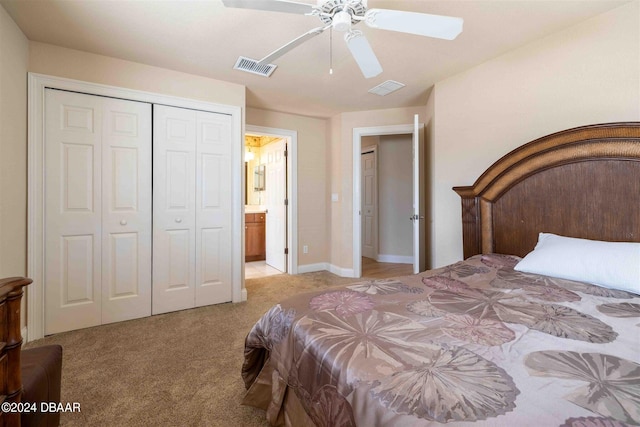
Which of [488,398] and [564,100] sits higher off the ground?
[564,100]

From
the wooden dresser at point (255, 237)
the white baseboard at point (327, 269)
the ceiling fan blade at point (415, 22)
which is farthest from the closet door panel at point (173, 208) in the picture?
the wooden dresser at point (255, 237)

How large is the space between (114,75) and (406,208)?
455 cm

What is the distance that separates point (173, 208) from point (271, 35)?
5.99 feet

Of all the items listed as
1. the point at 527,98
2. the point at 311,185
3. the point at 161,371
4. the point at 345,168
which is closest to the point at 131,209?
the point at 161,371

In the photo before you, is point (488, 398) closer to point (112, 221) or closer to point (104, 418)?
point (104, 418)

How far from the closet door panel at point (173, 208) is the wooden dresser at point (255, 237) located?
2256mm

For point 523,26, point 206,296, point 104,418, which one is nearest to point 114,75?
point 206,296

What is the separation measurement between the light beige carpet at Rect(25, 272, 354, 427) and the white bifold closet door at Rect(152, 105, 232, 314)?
0.92ft

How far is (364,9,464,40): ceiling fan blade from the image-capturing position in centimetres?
139

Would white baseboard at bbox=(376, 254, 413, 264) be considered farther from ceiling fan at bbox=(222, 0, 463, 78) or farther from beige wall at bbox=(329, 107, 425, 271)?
ceiling fan at bbox=(222, 0, 463, 78)

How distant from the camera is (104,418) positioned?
1.43 m

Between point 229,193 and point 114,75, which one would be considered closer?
point 114,75

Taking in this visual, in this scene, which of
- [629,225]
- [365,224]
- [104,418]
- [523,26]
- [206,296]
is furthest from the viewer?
[365,224]

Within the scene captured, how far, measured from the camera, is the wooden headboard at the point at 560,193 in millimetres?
1728
